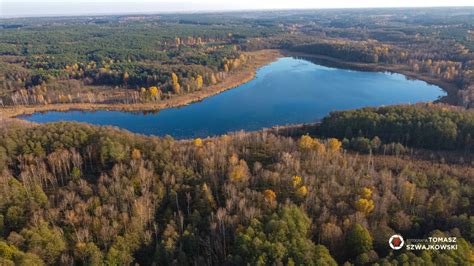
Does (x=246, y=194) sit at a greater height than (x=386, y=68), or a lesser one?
greater

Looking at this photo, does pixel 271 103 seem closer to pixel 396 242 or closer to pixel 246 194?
pixel 246 194

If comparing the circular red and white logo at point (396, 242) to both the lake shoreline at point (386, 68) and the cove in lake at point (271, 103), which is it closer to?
the cove in lake at point (271, 103)

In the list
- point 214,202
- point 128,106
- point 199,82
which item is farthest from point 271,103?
point 214,202

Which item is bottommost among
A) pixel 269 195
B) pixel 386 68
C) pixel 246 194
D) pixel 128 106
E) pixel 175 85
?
pixel 128 106

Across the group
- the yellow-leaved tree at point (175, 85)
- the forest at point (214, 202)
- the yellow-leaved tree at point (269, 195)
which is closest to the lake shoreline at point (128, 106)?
the yellow-leaved tree at point (175, 85)

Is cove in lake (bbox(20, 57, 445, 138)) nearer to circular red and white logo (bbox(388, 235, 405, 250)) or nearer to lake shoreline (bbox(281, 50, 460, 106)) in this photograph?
lake shoreline (bbox(281, 50, 460, 106))

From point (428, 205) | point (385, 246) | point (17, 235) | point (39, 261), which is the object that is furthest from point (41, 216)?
point (428, 205)
